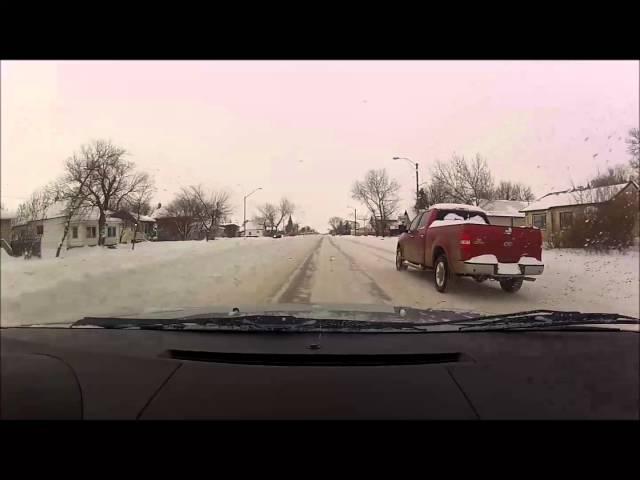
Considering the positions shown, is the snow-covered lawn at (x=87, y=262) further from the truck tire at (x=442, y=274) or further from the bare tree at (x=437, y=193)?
the truck tire at (x=442, y=274)

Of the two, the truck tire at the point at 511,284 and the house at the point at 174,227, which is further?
the house at the point at 174,227

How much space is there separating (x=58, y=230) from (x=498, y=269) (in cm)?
678

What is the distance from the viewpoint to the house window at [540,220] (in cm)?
593

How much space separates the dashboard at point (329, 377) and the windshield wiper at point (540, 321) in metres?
0.08

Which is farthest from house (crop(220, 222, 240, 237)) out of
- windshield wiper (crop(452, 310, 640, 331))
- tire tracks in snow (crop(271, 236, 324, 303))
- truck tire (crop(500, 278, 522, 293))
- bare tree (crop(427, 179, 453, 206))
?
windshield wiper (crop(452, 310, 640, 331))

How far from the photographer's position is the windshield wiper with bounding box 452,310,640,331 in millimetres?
3975

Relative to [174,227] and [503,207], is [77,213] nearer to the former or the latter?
[174,227]

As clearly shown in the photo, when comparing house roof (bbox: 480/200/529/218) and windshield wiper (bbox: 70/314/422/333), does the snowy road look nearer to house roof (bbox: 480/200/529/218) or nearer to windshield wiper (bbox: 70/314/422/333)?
house roof (bbox: 480/200/529/218)

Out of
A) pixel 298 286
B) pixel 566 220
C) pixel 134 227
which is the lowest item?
pixel 298 286

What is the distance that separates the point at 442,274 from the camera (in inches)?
294

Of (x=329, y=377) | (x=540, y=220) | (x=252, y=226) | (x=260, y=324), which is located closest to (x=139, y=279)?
(x=252, y=226)

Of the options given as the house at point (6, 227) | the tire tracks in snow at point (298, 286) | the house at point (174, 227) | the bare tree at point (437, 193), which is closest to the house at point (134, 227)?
the house at point (174, 227)

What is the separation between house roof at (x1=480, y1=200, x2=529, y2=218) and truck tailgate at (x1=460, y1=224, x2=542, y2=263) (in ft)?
0.58
